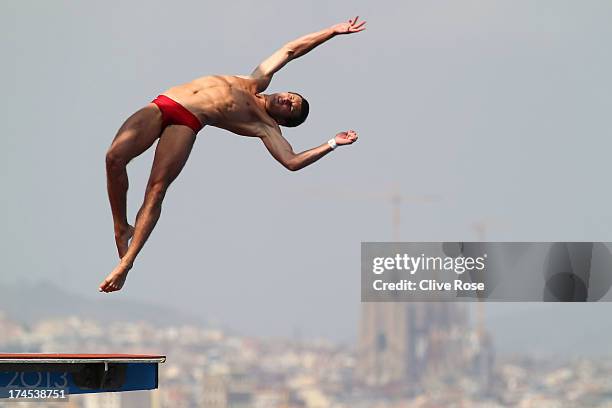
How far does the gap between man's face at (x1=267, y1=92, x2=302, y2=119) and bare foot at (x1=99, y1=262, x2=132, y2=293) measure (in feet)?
9.89

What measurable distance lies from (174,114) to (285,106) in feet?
5.31

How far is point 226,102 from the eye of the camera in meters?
20.0

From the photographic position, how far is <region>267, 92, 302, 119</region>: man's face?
20250mm

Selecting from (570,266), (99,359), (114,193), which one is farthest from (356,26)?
(570,266)

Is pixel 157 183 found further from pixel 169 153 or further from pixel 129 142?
pixel 129 142

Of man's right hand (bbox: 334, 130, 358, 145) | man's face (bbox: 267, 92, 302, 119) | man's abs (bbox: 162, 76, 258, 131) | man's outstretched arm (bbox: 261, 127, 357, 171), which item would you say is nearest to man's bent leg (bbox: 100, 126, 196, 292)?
man's abs (bbox: 162, 76, 258, 131)

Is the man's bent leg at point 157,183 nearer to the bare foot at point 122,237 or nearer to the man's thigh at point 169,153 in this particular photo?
the man's thigh at point 169,153

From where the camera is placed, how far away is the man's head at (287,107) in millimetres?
20250

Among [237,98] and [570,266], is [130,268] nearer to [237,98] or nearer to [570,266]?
[237,98]

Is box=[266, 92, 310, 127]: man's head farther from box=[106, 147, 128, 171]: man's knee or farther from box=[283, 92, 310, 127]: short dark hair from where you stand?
box=[106, 147, 128, 171]: man's knee

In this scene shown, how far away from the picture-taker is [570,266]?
5475 cm

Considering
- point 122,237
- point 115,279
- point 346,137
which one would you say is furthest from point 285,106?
point 115,279

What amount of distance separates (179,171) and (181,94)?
1.07 metres

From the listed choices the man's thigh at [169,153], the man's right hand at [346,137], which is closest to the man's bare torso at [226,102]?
the man's thigh at [169,153]
